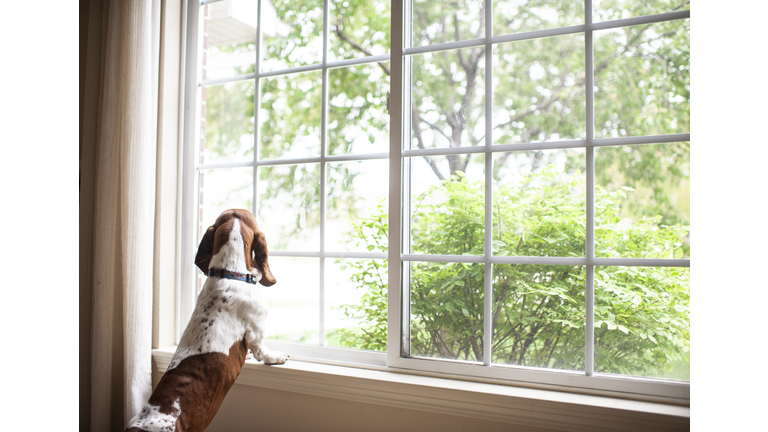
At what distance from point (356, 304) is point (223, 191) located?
0.79m

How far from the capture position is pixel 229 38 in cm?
183

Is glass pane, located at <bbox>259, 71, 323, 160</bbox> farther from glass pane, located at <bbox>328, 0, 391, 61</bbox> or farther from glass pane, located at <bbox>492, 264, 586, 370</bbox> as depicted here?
glass pane, located at <bbox>492, 264, 586, 370</bbox>

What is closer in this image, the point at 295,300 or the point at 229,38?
the point at 295,300

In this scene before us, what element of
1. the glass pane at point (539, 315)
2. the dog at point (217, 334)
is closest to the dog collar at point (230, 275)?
the dog at point (217, 334)

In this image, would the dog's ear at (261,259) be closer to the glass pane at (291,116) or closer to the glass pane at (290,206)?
the glass pane at (290,206)

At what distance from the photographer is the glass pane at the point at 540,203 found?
128 cm

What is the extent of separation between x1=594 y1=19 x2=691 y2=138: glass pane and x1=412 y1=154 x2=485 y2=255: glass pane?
0.41 m

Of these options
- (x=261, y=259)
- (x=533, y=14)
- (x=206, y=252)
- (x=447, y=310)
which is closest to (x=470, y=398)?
(x=447, y=310)

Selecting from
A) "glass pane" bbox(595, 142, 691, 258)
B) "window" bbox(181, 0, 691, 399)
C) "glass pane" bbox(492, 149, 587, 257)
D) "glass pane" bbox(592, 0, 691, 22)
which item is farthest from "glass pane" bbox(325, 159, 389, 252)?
"glass pane" bbox(592, 0, 691, 22)

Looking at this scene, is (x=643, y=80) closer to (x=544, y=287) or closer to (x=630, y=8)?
(x=630, y=8)

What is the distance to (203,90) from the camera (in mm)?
1869
